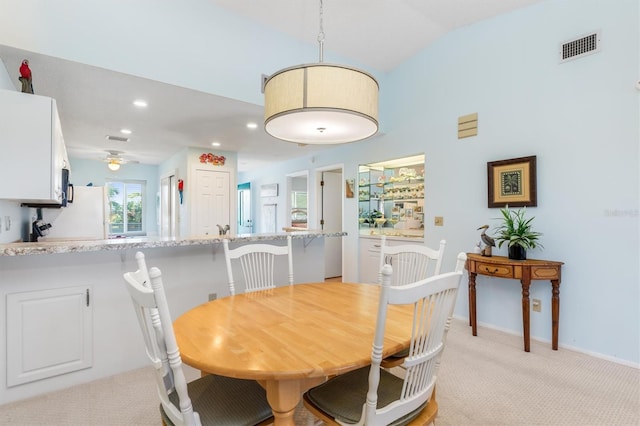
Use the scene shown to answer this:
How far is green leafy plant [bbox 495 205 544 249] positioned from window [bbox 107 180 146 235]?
8.00m

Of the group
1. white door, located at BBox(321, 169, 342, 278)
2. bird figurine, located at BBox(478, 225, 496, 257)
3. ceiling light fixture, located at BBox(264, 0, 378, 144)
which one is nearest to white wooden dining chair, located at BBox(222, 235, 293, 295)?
ceiling light fixture, located at BBox(264, 0, 378, 144)

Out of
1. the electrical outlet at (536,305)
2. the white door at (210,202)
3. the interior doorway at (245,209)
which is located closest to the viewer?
the electrical outlet at (536,305)

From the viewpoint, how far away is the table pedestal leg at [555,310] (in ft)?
9.05

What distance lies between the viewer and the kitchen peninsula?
6.67 ft

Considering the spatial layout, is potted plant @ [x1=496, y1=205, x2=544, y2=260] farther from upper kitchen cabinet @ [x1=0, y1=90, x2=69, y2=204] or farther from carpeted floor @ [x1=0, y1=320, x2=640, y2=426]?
upper kitchen cabinet @ [x1=0, y1=90, x2=69, y2=204]

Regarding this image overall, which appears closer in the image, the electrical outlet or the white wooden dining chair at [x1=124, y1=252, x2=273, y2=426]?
the white wooden dining chair at [x1=124, y1=252, x2=273, y2=426]

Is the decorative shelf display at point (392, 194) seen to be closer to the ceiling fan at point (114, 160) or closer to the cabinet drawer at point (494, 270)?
the cabinet drawer at point (494, 270)

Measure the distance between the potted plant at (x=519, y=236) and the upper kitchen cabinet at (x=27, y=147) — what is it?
147 inches

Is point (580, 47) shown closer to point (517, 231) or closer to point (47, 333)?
point (517, 231)

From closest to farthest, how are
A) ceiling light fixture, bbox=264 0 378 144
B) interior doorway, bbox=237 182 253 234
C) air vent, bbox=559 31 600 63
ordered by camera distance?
1. ceiling light fixture, bbox=264 0 378 144
2. air vent, bbox=559 31 600 63
3. interior doorway, bbox=237 182 253 234

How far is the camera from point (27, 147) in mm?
2064

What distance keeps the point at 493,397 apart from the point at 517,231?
153 cm

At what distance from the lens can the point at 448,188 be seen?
12.4 feet

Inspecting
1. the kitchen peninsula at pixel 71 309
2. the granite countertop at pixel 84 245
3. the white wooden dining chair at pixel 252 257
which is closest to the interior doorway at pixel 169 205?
the kitchen peninsula at pixel 71 309
